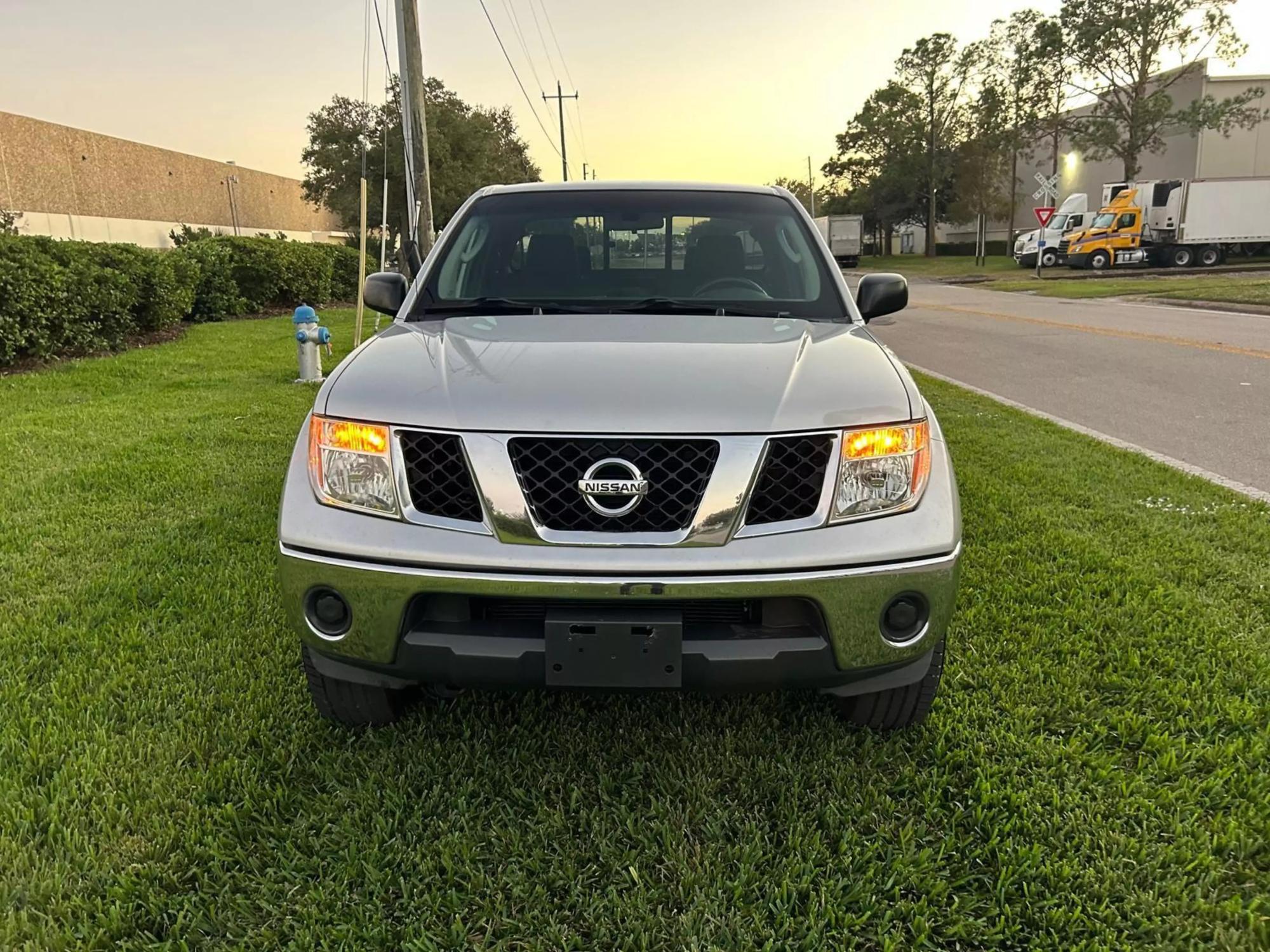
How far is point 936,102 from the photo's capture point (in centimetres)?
5184

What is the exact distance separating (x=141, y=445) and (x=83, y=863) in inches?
181

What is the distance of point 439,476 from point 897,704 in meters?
1.43

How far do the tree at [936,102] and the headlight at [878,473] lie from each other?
180ft

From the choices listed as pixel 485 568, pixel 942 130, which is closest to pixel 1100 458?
pixel 485 568

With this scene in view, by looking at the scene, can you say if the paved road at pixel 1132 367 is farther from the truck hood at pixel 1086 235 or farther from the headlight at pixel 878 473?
the truck hood at pixel 1086 235

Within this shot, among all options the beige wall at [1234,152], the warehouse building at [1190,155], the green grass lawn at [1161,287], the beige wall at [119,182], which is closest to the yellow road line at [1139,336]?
the green grass lawn at [1161,287]

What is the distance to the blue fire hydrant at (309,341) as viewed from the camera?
8.29m

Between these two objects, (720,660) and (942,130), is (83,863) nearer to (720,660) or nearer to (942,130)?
(720,660)

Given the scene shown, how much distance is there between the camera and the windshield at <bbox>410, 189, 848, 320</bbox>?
3020 millimetres

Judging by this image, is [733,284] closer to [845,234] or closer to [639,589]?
[639,589]

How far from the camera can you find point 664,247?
3322 millimetres

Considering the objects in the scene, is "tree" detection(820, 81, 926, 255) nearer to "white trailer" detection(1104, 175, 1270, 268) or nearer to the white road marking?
"white trailer" detection(1104, 175, 1270, 268)

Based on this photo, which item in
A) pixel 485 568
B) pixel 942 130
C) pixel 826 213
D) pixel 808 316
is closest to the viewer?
pixel 485 568

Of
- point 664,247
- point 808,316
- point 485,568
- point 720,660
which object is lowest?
point 720,660
